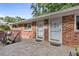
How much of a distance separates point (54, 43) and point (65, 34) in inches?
32.1

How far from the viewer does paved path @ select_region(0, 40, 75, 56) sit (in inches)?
306

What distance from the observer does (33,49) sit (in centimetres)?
820

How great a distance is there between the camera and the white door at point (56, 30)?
9.26m

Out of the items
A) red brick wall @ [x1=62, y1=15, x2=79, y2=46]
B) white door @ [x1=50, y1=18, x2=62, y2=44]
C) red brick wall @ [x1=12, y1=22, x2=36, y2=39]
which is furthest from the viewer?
white door @ [x1=50, y1=18, x2=62, y2=44]

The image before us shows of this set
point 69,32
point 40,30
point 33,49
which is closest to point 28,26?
point 40,30

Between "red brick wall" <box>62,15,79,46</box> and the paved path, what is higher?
"red brick wall" <box>62,15,79,46</box>

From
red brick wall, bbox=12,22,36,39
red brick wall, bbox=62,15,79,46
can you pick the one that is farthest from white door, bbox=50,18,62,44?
red brick wall, bbox=12,22,36,39

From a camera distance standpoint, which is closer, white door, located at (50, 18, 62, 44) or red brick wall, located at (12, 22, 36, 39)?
red brick wall, located at (12, 22, 36, 39)

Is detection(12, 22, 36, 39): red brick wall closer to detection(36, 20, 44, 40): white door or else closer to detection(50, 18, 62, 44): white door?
detection(36, 20, 44, 40): white door

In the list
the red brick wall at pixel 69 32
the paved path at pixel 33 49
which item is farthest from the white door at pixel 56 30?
the paved path at pixel 33 49

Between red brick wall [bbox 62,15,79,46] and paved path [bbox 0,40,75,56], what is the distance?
1.37 feet

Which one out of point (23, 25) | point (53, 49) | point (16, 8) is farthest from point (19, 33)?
point (53, 49)

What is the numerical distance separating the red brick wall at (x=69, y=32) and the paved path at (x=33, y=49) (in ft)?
1.37

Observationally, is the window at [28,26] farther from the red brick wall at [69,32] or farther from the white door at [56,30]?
the red brick wall at [69,32]
